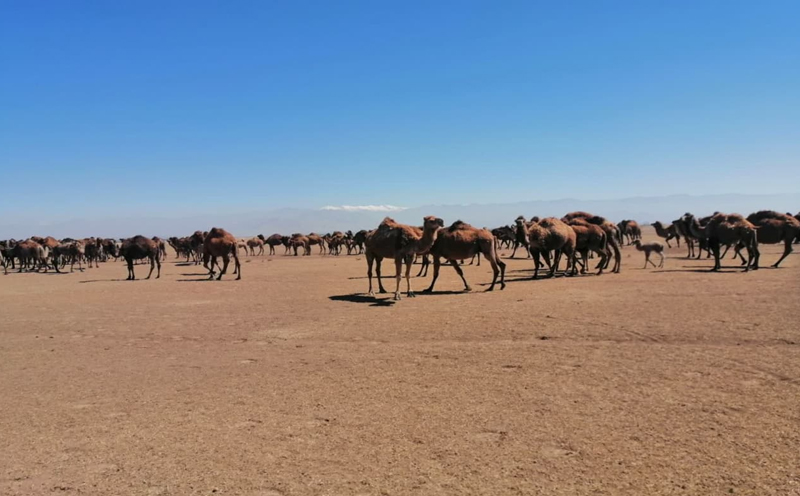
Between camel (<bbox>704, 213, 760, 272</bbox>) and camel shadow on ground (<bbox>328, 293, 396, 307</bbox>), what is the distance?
13.8 meters

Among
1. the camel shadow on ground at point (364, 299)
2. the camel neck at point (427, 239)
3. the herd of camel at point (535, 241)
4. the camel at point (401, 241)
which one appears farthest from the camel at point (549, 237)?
the camel shadow on ground at point (364, 299)

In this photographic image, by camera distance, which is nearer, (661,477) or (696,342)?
(661,477)

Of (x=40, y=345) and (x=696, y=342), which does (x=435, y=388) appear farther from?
(x=40, y=345)

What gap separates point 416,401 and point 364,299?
9.62 metres

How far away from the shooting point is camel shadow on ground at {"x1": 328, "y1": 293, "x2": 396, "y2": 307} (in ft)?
48.6

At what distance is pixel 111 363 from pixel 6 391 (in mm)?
1654

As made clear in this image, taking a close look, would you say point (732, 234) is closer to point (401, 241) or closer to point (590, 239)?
point (590, 239)

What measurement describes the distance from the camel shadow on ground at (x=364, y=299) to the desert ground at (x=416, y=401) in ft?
4.97

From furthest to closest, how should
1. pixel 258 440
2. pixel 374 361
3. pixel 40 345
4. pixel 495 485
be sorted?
1. pixel 40 345
2. pixel 374 361
3. pixel 258 440
4. pixel 495 485

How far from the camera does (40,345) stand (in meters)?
10.3

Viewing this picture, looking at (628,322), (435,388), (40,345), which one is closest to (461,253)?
(628,322)

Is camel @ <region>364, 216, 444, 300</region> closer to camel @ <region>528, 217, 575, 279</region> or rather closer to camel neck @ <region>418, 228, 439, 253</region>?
camel neck @ <region>418, 228, 439, 253</region>

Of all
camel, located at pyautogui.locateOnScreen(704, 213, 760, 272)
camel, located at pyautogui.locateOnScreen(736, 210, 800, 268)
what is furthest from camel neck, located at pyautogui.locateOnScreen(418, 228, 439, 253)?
camel, located at pyautogui.locateOnScreen(736, 210, 800, 268)

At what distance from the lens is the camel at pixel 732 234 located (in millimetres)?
20016
